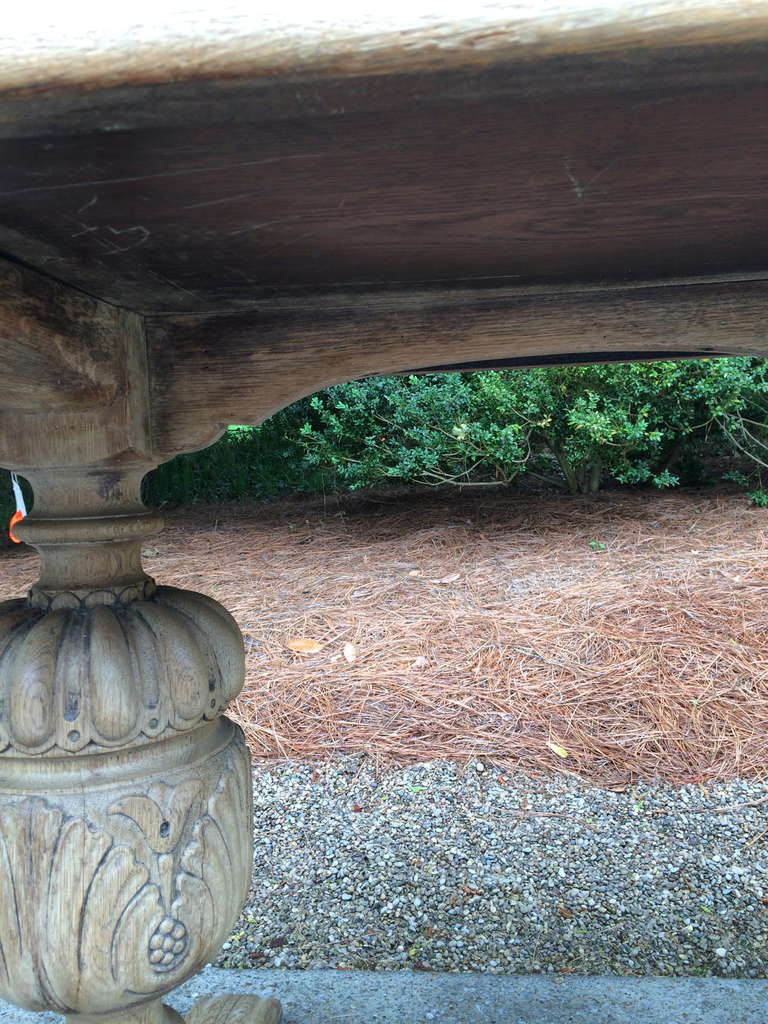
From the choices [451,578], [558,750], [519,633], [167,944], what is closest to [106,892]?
[167,944]

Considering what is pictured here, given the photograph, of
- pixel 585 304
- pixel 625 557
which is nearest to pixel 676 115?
pixel 585 304

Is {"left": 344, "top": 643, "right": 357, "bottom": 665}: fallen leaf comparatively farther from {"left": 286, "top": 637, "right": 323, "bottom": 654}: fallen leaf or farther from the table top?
the table top

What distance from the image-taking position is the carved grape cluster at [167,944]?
1004 mm

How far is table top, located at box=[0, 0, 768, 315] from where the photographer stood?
1.34 ft

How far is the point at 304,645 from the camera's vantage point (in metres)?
3.24

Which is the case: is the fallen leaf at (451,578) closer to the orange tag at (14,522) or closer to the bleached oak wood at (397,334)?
the orange tag at (14,522)

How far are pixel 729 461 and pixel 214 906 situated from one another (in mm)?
4820

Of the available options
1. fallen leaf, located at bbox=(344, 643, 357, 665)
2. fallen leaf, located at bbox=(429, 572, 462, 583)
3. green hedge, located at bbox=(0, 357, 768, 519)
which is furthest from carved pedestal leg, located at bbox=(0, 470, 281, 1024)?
green hedge, located at bbox=(0, 357, 768, 519)

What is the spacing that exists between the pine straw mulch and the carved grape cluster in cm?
166

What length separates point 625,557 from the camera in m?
3.72

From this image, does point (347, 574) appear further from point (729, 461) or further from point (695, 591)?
point (729, 461)

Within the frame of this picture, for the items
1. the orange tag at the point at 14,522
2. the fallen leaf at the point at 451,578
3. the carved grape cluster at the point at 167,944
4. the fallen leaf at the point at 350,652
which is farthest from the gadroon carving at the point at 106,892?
the fallen leaf at the point at 451,578

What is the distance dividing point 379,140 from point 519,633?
2.79 meters

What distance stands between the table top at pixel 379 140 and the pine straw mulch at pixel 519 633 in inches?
81.4
